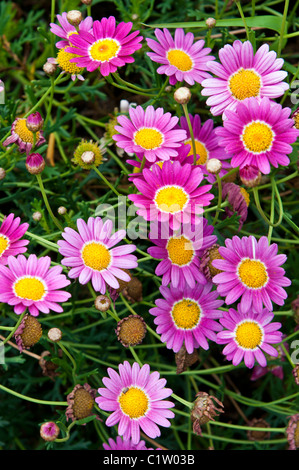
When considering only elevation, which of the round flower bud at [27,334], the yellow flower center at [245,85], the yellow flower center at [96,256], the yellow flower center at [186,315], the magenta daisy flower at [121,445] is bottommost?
the magenta daisy flower at [121,445]

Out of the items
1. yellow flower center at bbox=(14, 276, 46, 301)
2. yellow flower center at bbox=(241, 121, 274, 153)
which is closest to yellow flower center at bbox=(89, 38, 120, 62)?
yellow flower center at bbox=(241, 121, 274, 153)

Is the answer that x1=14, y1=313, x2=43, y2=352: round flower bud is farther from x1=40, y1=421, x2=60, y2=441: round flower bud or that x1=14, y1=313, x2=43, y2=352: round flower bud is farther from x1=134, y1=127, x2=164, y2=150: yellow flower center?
x1=134, y1=127, x2=164, y2=150: yellow flower center

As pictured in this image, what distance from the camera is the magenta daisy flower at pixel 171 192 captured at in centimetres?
171

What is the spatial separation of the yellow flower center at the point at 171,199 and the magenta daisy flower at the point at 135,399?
523 millimetres

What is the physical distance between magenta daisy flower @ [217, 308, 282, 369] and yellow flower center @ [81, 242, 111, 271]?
439mm

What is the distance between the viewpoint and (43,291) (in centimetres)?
173

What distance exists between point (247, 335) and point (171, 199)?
53 centimetres

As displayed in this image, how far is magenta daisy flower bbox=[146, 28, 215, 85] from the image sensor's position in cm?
193

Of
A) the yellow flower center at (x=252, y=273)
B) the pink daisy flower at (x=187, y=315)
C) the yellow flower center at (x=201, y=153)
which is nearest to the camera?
the yellow flower center at (x=252, y=273)

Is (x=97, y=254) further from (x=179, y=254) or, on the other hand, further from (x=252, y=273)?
(x=252, y=273)

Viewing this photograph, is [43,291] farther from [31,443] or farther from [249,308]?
[31,443]

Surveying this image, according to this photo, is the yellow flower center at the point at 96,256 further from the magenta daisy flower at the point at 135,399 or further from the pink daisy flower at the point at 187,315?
the magenta daisy flower at the point at 135,399

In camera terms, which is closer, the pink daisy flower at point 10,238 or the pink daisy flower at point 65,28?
the pink daisy flower at point 10,238

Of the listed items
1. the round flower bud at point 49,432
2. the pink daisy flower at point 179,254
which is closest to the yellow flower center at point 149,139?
the pink daisy flower at point 179,254
